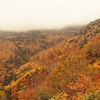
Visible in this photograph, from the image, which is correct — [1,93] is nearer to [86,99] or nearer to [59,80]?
[59,80]

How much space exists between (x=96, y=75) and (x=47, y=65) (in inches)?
2958

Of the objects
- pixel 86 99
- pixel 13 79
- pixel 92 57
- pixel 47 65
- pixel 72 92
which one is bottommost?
pixel 13 79

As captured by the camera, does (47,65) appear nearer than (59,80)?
No

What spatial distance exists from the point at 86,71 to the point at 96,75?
1.95 metres

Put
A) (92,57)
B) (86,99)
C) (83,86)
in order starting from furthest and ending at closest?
(92,57) < (83,86) < (86,99)

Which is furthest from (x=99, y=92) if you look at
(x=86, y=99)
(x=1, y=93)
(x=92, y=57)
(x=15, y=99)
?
(x=1, y=93)

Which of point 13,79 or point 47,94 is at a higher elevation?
point 47,94

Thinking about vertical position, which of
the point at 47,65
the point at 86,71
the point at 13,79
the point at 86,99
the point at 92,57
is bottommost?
the point at 13,79

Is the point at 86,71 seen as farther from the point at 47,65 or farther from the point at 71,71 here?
the point at 47,65

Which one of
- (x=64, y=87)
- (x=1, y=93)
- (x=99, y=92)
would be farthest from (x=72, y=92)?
(x=1, y=93)

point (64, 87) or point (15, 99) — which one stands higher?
point (64, 87)

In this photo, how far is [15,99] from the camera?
10738cm

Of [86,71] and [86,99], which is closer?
[86,99]

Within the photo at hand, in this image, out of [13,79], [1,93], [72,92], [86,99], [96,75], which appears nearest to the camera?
[86,99]
